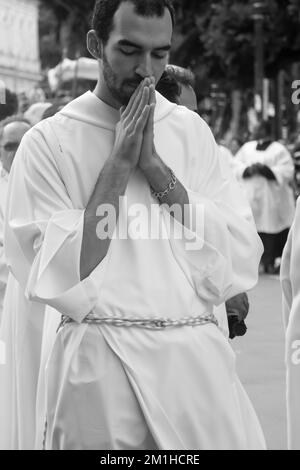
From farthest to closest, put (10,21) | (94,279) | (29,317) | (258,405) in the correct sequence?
(10,21) → (258,405) → (29,317) → (94,279)

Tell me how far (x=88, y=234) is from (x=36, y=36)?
3341 inches

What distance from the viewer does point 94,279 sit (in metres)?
3.71

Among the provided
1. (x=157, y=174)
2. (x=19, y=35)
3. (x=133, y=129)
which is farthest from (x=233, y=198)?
(x=19, y=35)

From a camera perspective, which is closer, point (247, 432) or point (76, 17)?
point (247, 432)

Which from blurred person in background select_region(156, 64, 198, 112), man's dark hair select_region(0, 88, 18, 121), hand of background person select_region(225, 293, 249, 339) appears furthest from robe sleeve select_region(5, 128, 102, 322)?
man's dark hair select_region(0, 88, 18, 121)

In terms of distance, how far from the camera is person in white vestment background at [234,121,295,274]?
62.1 feet

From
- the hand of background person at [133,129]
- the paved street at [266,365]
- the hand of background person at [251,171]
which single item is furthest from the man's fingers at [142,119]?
the hand of background person at [251,171]

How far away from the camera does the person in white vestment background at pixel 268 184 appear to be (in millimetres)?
18922

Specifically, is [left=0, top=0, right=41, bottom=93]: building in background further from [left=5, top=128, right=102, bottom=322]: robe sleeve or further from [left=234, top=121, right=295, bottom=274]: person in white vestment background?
[left=5, top=128, right=102, bottom=322]: robe sleeve

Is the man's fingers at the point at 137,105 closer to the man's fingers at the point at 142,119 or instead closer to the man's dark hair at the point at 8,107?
the man's fingers at the point at 142,119

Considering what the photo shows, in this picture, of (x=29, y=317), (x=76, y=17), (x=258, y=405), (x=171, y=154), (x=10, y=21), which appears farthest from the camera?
(x=10, y=21)

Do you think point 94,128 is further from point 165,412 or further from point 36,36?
point 36,36

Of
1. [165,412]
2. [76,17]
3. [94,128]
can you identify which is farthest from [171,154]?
[76,17]

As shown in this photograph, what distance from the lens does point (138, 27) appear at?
3787mm
